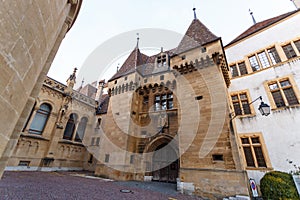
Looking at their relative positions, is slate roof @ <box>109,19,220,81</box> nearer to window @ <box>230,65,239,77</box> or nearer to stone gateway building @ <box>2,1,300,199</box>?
stone gateway building @ <box>2,1,300,199</box>

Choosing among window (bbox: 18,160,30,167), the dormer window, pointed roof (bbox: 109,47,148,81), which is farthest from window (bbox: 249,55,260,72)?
window (bbox: 18,160,30,167)

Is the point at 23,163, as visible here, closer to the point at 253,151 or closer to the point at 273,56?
the point at 253,151

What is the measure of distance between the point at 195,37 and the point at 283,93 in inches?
257

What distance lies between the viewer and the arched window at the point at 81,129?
14578 mm

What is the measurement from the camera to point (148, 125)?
10883 millimetres

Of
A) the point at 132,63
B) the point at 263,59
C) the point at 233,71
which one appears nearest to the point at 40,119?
the point at 132,63

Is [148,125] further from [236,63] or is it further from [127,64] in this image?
[236,63]

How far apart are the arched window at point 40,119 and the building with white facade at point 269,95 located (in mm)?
14531

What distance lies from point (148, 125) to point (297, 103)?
8984mm

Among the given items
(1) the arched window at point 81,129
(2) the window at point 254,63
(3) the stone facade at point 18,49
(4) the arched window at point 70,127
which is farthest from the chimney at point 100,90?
(3) the stone facade at point 18,49

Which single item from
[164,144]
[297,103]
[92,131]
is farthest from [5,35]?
[92,131]

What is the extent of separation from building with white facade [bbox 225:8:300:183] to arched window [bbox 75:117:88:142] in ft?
47.1

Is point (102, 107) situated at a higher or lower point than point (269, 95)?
higher

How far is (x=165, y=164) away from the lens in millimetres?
9750
